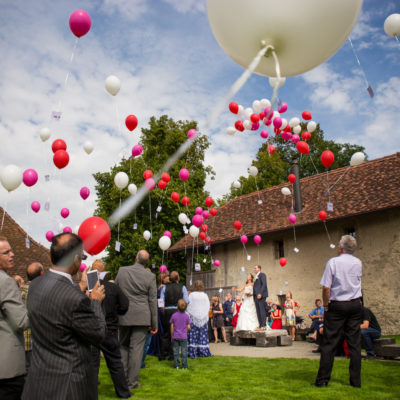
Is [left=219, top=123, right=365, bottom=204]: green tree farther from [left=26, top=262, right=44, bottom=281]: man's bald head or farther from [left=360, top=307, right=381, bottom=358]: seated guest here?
[left=26, top=262, right=44, bottom=281]: man's bald head

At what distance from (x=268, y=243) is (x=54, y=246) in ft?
58.3

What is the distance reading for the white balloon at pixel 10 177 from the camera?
324 inches

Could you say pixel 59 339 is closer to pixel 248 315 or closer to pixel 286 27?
pixel 286 27

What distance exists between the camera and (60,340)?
2393mm

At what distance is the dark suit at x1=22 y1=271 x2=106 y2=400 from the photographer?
2361mm

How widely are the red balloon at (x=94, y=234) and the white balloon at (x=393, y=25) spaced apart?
20.0 ft

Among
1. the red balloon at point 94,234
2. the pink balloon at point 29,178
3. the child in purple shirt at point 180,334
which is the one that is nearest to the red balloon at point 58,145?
the pink balloon at point 29,178

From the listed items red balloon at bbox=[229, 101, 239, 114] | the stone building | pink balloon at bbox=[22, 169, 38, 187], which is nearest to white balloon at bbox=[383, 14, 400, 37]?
red balloon at bbox=[229, 101, 239, 114]

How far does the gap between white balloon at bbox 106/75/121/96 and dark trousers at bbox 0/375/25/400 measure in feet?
21.7

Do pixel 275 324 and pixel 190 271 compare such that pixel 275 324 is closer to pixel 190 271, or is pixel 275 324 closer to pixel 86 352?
pixel 190 271

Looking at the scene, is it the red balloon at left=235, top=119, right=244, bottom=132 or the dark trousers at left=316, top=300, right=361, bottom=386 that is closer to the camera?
the dark trousers at left=316, top=300, right=361, bottom=386

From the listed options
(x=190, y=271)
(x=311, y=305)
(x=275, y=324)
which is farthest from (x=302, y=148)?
(x=190, y=271)

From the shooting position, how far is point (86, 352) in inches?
99.3

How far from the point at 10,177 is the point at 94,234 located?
15.6ft
